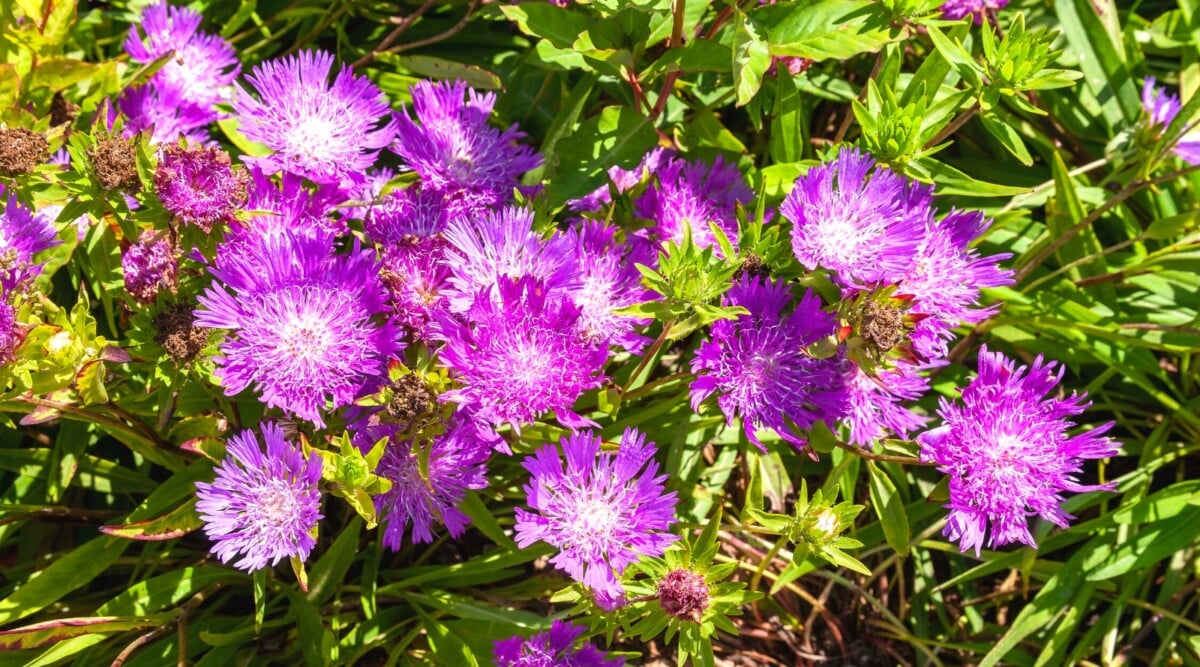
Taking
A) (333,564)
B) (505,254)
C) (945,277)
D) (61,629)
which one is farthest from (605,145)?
(61,629)

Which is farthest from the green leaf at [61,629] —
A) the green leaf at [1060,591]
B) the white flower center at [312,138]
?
the green leaf at [1060,591]

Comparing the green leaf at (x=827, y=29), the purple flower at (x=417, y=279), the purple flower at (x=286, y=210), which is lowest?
the purple flower at (x=417, y=279)

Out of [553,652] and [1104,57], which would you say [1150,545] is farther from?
[553,652]

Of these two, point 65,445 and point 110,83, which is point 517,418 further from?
point 110,83

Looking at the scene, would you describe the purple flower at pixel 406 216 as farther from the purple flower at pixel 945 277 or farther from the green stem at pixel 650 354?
the purple flower at pixel 945 277

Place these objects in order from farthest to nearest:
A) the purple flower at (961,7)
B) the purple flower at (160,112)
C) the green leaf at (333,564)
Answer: the purple flower at (961,7), the purple flower at (160,112), the green leaf at (333,564)

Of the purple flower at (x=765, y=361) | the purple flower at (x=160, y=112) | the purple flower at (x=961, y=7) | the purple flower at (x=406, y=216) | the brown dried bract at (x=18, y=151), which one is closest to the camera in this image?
the brown dried bract at (x=18, y=151)
